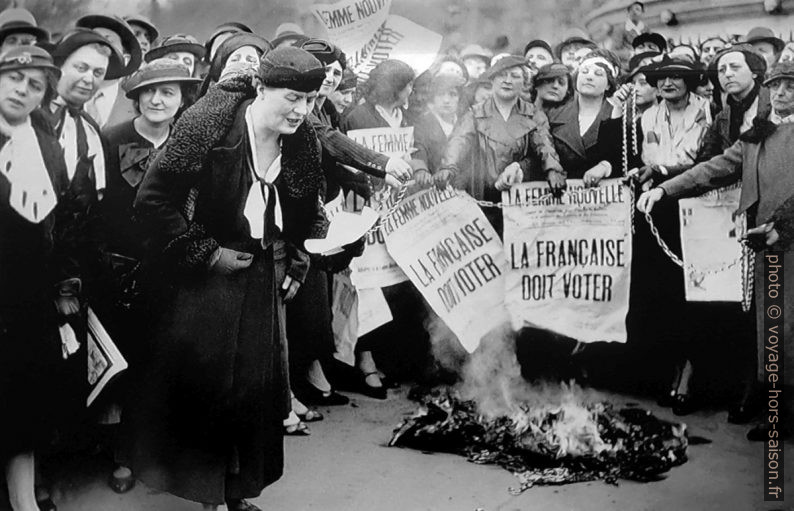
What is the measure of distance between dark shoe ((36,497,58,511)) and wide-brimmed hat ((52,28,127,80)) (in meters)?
2.18

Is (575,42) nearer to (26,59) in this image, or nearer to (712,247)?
(712,247)

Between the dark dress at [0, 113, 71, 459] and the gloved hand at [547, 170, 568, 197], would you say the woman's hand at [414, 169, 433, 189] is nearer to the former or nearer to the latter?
the gloved hand at [547, 170, 568, 197]

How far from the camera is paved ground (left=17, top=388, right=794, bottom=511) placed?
13.7 ft

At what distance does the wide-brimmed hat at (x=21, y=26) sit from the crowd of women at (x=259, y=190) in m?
0.01

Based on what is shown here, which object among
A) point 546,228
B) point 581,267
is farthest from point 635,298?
point 546,228

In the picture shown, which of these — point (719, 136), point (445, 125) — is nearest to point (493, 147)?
point (445, 125)

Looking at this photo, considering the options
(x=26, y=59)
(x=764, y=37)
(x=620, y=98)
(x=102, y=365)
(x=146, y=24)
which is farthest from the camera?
(x=620, y=98)

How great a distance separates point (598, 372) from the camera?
4453 mm

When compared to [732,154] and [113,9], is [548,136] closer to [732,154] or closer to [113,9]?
[732,154]

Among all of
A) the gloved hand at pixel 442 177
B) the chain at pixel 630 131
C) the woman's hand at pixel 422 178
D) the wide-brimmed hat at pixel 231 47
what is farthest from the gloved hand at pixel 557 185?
the wide-brimmed hat at pixel 231 47

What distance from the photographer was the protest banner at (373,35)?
4309 millimetres

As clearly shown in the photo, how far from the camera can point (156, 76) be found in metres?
4.14

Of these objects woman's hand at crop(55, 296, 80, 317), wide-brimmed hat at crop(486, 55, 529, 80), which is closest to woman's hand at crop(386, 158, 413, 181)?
wide-brimmed hat at crop(486, 55, 529, 80)

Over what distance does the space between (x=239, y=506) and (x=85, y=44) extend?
251 cm
